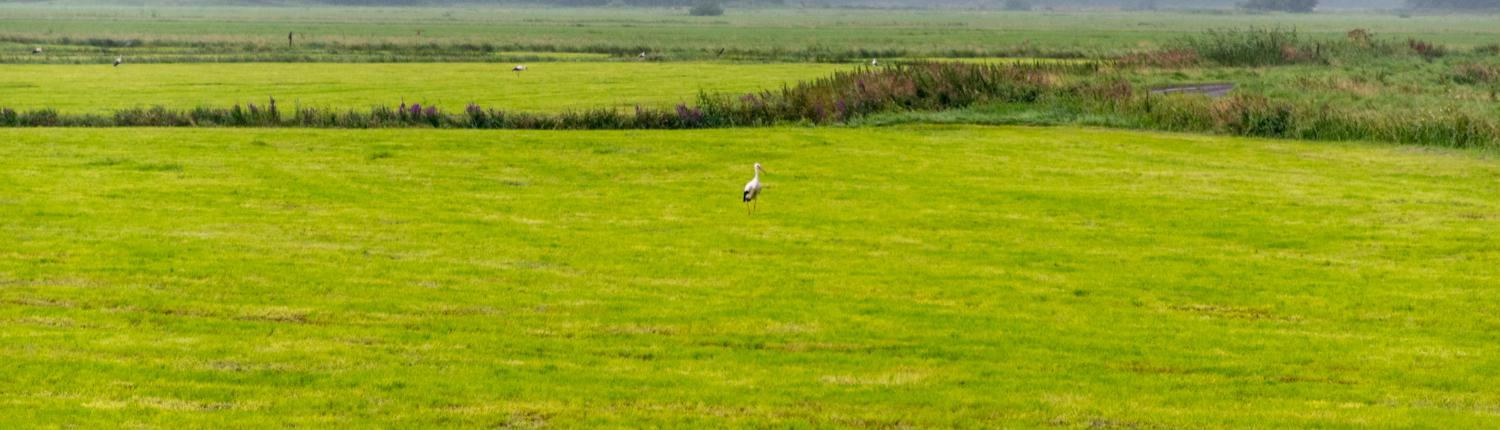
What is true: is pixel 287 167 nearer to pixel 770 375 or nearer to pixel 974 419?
pixel 770 375

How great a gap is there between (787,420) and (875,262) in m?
9.03

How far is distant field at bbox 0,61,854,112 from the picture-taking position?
2195 inches

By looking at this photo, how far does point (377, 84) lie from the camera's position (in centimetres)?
6706

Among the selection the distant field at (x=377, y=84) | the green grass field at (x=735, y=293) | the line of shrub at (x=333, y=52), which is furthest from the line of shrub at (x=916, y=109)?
the line of shrub at (x=333, y=52)

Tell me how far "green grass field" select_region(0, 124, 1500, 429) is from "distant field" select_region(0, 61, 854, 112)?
20.7 metres

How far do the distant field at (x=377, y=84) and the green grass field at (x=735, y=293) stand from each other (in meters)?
20.7

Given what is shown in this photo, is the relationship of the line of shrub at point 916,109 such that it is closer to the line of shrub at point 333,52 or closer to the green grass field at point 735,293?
the green grass field at point 735,293

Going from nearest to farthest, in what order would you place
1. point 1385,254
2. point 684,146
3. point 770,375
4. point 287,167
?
1. point 770,375
2. point 1385,254
3. point 287,167
4. point 684,146

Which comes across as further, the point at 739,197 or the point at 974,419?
the point at 739,197

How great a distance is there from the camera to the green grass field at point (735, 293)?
1361 cm

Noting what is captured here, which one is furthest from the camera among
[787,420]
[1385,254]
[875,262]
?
[1385,254]

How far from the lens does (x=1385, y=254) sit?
23.3 m

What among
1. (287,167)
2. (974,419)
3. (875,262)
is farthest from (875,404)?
(287,167)

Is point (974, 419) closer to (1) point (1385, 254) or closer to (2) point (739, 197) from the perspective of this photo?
(1) point (1385, 254)
